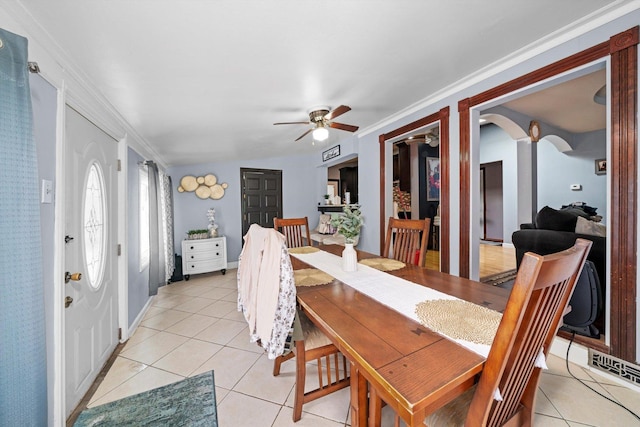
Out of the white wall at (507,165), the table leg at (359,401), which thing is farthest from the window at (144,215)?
the white wall at (507,165)

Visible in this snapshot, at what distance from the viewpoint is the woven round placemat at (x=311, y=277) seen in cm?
150

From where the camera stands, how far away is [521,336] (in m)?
0.67

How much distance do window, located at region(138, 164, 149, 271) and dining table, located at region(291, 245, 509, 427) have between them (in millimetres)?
2649

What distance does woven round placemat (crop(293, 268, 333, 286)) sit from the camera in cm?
150

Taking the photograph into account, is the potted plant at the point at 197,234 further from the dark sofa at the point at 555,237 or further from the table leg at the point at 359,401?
the dark sofa at the point at 555,237

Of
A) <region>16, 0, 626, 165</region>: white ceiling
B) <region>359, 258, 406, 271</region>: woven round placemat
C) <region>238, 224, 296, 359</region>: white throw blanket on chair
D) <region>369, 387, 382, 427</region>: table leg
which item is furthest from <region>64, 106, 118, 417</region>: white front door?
<region>359, 258, 406, 271</region>: woven round placemat

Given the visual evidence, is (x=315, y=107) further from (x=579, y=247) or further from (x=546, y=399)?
(x=546, y=399)

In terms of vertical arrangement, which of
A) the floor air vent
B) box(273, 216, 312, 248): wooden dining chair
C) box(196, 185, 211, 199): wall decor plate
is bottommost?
the floor air vent

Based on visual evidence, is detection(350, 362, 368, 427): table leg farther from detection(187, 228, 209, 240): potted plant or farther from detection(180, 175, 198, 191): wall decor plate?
detection(180, 175, 198, 191): wall decor plate

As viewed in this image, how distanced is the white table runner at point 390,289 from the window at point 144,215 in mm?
2446

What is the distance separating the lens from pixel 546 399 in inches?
58.9

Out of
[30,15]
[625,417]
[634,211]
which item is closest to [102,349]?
[30,15]

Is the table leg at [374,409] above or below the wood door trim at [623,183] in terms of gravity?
below

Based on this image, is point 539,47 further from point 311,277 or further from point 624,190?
point 311,277
